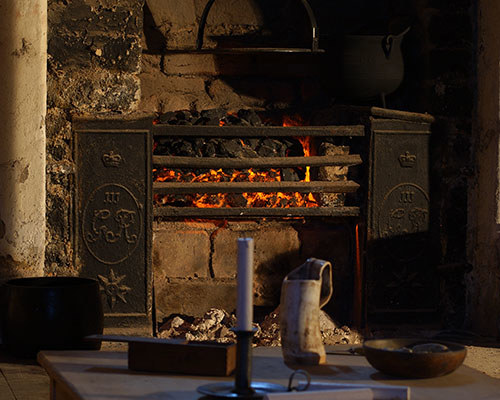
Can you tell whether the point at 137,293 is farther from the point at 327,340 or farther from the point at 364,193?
the point at 364,193

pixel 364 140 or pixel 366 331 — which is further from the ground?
pixel 364 140

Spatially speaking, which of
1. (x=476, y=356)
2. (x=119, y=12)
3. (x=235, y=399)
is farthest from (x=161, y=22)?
(x=235, y=399)

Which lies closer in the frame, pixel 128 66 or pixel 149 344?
pixel 149 344

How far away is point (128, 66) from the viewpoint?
12.1 ft

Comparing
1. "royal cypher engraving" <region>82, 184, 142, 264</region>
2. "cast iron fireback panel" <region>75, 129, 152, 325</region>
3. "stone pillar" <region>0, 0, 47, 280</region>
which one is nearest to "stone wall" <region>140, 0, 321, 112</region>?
"cast iron fireback panel" <region>75, 129, 152, 325</region>

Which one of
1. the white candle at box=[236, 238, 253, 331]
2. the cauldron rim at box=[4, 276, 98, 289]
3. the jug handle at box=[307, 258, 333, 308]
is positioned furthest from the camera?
the cauldron rim at box=[4, 276, 98, 289]

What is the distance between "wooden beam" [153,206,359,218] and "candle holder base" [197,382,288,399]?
7.49 ft

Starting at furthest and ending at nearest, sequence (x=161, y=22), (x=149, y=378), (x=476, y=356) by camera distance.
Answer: (x=161, y=22) < (x=476, y=356) < (x=149, y=378)

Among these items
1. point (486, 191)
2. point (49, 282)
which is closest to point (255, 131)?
point (486, 191)

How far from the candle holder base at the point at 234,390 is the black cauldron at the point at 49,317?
143cm

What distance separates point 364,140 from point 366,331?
885 millimetres

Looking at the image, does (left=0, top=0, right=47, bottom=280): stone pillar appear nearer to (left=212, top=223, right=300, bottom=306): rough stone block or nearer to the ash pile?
the ash pile

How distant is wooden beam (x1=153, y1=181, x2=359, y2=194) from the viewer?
3762 millimetres

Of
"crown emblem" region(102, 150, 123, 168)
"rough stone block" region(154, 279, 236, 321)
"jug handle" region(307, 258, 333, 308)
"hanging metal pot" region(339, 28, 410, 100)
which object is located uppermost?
"hanging metal pot" region(339, 28, 410, 100)
